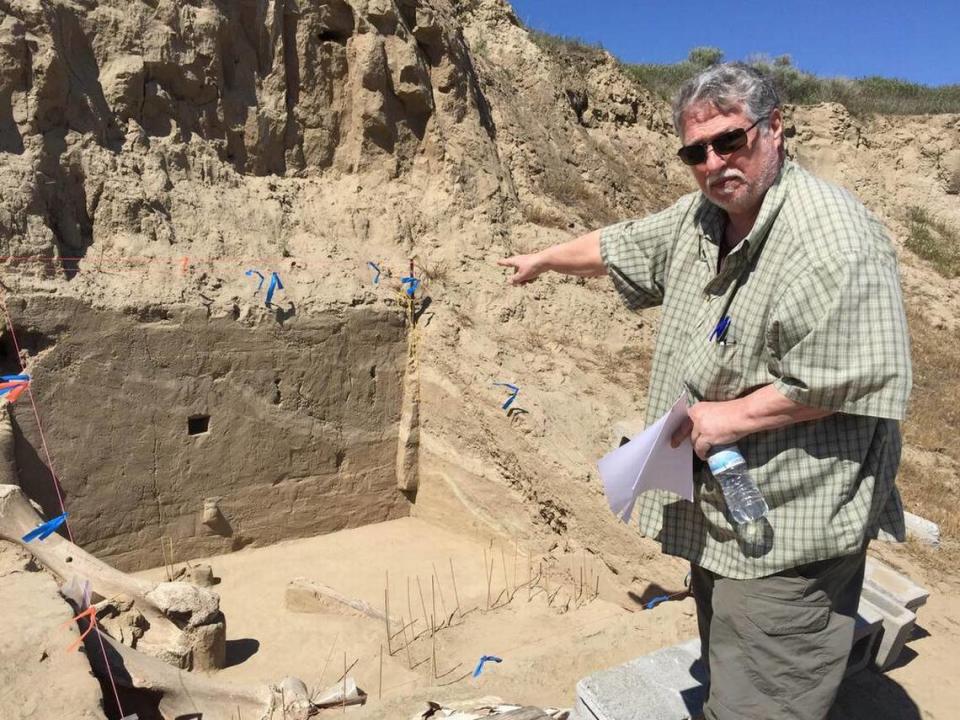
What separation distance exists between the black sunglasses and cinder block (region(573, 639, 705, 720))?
239 cm

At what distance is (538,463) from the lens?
6012 millimetres

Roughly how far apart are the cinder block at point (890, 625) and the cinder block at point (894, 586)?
118 millimetres

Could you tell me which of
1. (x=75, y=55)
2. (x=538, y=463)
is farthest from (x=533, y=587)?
(x=75, y=55)

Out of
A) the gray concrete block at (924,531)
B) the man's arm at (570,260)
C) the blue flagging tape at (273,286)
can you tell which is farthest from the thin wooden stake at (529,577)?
the man's arm at (570,260)

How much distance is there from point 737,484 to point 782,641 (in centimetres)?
50

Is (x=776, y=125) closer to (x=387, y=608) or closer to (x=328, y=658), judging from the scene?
(x=328, y=658)

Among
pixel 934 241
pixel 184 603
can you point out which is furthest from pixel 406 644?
pixel 934 241

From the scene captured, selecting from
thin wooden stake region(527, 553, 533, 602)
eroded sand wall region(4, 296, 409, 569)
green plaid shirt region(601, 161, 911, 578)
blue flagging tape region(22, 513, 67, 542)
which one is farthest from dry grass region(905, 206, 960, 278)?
blue flagging tape region(22, 513, 67, 542)

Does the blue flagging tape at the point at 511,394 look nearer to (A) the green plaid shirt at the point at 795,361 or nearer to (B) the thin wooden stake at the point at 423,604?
(B) the thin wooden stake at the point at 423,604

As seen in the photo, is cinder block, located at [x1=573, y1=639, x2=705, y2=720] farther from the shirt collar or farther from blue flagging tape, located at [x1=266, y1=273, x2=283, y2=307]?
blue flagging tape, located at [x1=266, y1=273, x2=283, y2=307]

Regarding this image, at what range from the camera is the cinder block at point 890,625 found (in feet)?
13.8

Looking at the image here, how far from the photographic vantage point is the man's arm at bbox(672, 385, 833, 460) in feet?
6.79

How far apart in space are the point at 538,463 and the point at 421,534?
1.65 meters

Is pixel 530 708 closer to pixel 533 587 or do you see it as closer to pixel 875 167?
pixel 533 587
